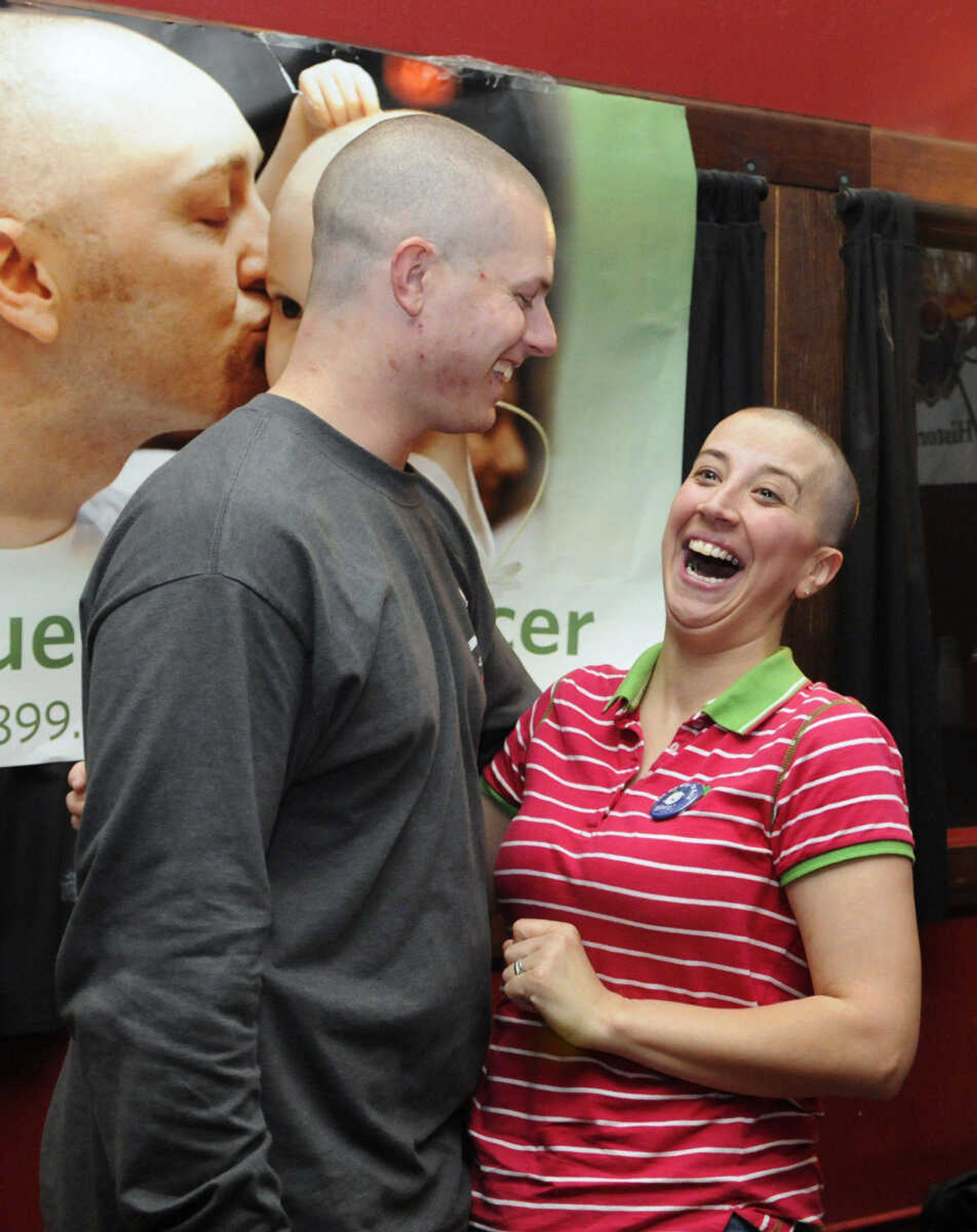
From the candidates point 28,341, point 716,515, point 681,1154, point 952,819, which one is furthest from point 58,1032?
point 952,819

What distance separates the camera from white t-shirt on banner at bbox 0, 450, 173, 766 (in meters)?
2.10

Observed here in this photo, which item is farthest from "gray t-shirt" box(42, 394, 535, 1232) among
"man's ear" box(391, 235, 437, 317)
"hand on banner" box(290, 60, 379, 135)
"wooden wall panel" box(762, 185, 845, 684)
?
"wooden wall panel" box(762, 185, 845, 684)

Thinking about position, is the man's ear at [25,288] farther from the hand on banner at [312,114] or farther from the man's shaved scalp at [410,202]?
the man's shaved scalp at [410,202]

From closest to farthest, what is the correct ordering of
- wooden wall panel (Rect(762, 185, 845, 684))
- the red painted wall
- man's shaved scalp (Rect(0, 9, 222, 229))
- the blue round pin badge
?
the blue round pin badge < man's shaved scalp (Rect(0, 9, 222, 229)) < the red painted wall < wooden wall panel (Rect(762, 185, 845, 684))

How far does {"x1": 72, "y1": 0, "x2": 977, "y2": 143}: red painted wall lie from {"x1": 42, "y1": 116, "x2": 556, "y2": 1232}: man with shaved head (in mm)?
1152

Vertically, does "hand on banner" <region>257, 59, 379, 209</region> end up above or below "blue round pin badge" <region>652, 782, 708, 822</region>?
above

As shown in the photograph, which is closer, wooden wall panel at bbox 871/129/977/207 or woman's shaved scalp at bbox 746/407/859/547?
woman's shaved scalp at bbox 746/407/859/547

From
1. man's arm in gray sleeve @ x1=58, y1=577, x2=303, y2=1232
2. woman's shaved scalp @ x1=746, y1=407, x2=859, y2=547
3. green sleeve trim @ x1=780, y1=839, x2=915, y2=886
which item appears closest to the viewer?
man's arm in gray sleeve @ x1=58, y1=577, x2=303, y2=1232

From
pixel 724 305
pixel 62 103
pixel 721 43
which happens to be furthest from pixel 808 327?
pixel 62 103

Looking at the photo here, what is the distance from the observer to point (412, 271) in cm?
133

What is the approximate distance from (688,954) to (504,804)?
36 cm

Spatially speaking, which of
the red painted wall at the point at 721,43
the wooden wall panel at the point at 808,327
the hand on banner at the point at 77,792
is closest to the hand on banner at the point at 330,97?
the red painted wall at the point at 721,43

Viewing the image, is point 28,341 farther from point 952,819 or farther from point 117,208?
point 952,819

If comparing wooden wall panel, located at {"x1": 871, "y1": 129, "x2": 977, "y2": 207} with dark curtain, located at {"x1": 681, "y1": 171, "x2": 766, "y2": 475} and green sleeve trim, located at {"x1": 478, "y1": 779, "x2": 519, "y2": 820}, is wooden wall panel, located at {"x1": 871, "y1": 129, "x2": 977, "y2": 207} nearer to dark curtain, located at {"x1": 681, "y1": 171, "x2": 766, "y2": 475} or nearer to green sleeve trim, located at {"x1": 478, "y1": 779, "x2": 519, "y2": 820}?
dark curtain, located at {"x1": 681, "y1": 171, "x2": 766, "y2": 475}
